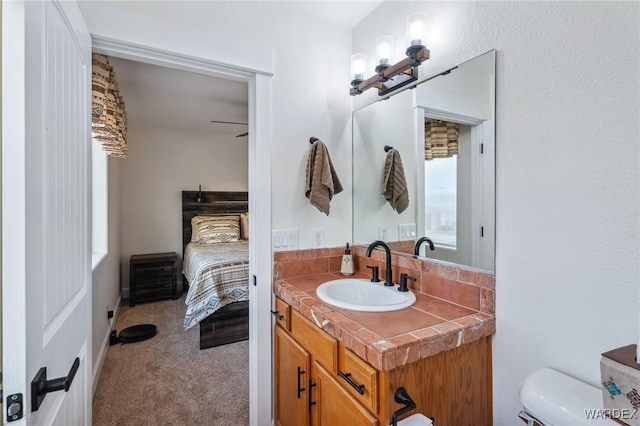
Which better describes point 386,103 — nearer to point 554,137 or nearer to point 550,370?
point 554,137

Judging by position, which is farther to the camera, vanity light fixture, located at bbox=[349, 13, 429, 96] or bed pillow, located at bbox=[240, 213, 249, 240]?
bed pillow, located at bbox=[240, 213, 249, 240]

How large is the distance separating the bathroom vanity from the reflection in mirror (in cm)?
30

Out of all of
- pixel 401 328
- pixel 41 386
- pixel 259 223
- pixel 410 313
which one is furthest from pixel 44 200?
pixel 410 313

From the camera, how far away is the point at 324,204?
1.85m

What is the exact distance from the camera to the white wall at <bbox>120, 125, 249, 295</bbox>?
4.44 metres

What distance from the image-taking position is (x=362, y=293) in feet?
5.53

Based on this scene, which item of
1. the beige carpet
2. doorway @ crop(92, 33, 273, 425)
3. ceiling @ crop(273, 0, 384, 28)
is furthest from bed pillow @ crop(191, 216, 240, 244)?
ceiling @ crop(273, 0, 384, 28)

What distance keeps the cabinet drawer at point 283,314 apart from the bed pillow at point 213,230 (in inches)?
119

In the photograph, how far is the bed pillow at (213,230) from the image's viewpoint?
14.8 ft

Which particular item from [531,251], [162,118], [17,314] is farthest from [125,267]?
[531,251]

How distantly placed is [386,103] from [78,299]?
176 centimetres

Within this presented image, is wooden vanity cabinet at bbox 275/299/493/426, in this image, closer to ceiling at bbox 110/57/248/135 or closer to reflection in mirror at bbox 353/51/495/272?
reflection in mirror at bbox 353/51/495/272

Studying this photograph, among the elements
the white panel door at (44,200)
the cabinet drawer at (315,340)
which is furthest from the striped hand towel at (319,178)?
the white panel door at (44,200)

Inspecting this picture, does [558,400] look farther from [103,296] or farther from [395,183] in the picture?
[103,296]
